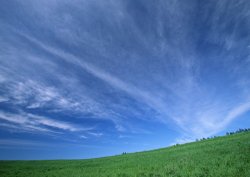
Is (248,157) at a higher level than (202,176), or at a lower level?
higher

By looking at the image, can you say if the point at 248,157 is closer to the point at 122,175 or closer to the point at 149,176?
the point at 149,176

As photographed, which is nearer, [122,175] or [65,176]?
[122,175]

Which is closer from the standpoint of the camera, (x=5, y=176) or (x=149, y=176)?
(x=149, y=176)

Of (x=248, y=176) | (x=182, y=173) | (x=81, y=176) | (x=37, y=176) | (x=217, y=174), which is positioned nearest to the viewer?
(x=248, y=176)

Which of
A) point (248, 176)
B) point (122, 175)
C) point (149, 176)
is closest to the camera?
point (248, 176)

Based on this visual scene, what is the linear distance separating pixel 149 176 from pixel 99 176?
5.93 m

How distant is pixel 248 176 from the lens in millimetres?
12906

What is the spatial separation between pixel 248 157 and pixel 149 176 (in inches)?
339

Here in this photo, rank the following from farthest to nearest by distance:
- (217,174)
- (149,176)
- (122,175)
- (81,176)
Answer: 1. (81,176)
2. (122,175)
3. (149,176)
4. (217,174)

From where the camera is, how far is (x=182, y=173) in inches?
658

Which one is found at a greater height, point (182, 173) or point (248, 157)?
point (248, 157)

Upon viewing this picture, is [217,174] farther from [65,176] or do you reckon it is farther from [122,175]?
[65,176]

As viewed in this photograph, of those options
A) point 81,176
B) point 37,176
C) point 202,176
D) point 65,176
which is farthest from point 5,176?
point 202,176

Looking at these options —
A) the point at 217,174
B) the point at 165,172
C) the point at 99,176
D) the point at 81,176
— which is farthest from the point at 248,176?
the point at 81,176
